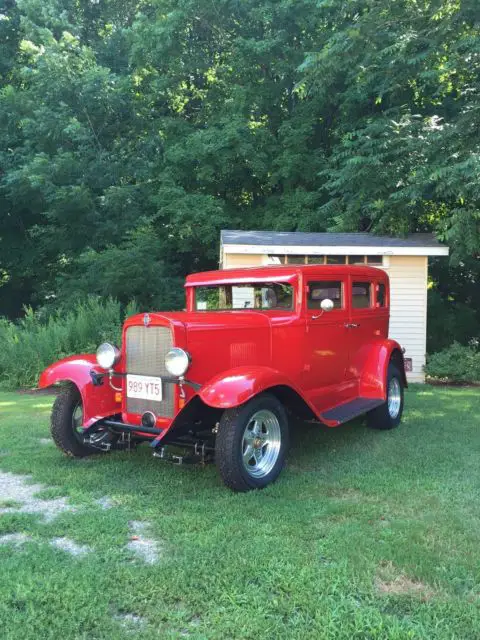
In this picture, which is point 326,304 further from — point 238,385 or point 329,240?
point 329,240

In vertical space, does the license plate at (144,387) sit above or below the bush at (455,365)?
above

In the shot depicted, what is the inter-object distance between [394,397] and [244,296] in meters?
2.45

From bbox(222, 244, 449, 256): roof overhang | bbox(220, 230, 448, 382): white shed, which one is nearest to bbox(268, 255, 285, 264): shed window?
bbox(220, 230, 448, 382): white shed

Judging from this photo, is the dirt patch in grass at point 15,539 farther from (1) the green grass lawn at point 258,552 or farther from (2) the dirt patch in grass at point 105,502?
(2) the dirt patch in grass at point 105,502

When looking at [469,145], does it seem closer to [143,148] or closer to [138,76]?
[143,148]

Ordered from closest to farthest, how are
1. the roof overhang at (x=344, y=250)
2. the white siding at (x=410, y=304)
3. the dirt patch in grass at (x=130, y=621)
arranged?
the dirt patch in grass at (x=130, y=621) → the roof overhang at (x=344, y=250) → the white siding at (x=410, y=304)

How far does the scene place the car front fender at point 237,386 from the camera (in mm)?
3871

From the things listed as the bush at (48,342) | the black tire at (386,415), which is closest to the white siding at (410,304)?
the black tire at (386,415)

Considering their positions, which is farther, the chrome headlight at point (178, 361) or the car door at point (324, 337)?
the car door at point (324, 337)

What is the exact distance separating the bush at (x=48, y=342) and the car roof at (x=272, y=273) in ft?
17.6

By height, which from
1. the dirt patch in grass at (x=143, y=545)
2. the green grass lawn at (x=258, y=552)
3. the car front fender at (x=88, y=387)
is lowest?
the dirt patch in grass at (x=143, y=545)

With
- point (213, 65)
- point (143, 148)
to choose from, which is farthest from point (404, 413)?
point (213, 65)

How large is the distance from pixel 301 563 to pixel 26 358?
340 inches

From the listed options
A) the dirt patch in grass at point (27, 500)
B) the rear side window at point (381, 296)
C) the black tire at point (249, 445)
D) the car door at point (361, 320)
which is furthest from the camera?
the rear side window at point (381, 296)
